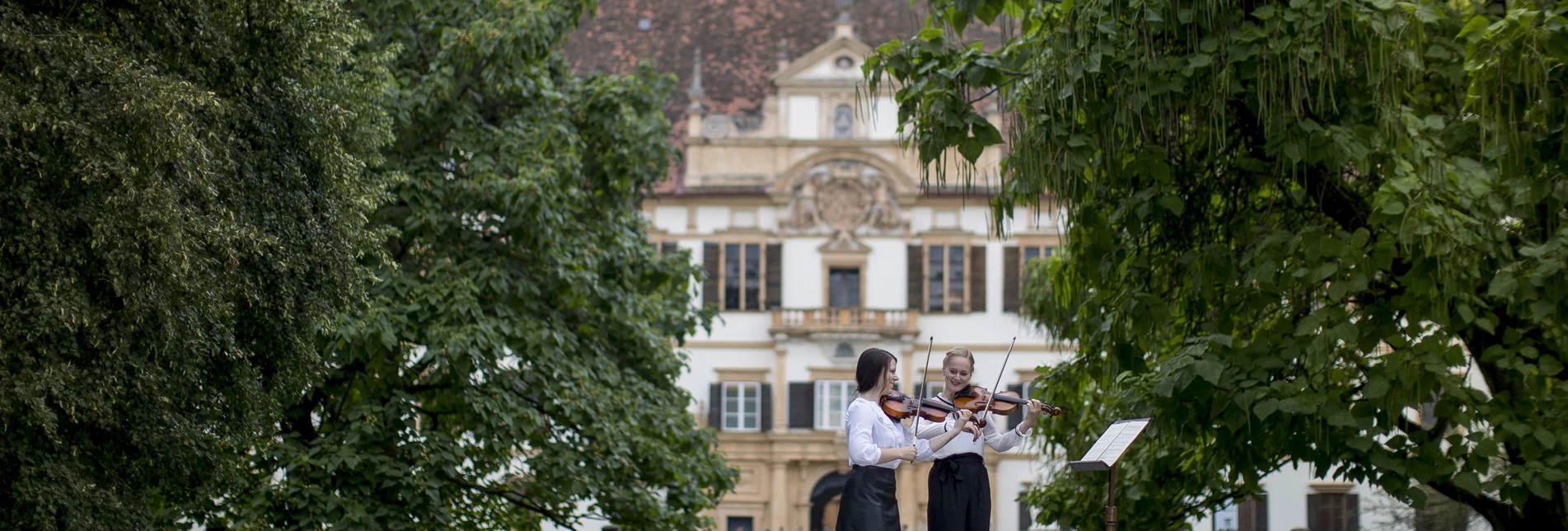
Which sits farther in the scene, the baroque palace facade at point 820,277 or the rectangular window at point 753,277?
the rectangular window at point 753,277

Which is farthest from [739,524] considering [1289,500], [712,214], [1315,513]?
[1315,513]

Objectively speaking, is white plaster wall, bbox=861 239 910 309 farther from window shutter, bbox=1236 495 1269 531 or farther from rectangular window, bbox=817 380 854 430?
window shutter, bbox=1236 495 1269 531

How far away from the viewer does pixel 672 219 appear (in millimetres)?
39688

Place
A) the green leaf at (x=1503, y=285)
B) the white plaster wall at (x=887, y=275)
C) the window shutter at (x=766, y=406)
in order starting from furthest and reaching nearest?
1. the white plaster wall at (x=887, y=275)
2. the window shutter at (x=766, y=406)
3. the green leaf at (x=1503, y=285)

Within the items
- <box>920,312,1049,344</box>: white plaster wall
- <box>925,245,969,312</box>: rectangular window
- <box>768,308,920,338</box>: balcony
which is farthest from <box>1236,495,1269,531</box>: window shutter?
<box>768,308,920,338</box>: balcony

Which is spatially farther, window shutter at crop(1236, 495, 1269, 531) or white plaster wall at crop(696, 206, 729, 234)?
white plaster wall at crop(696, 206, 729, 234)

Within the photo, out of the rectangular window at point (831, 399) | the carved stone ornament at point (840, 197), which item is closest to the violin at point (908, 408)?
the rectangular window at point (831, 399)

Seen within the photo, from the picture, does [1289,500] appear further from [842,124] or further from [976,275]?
[842,124]

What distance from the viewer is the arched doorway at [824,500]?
1548 inches

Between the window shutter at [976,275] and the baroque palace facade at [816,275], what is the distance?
0.08 feet

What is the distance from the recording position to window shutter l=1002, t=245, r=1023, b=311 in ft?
128

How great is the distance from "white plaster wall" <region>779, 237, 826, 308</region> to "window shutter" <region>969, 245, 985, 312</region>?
10.6 ft

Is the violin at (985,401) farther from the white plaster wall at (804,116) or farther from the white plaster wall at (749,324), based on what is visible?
the white plaster wall at (804,116)

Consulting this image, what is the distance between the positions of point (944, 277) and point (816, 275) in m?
2.83
